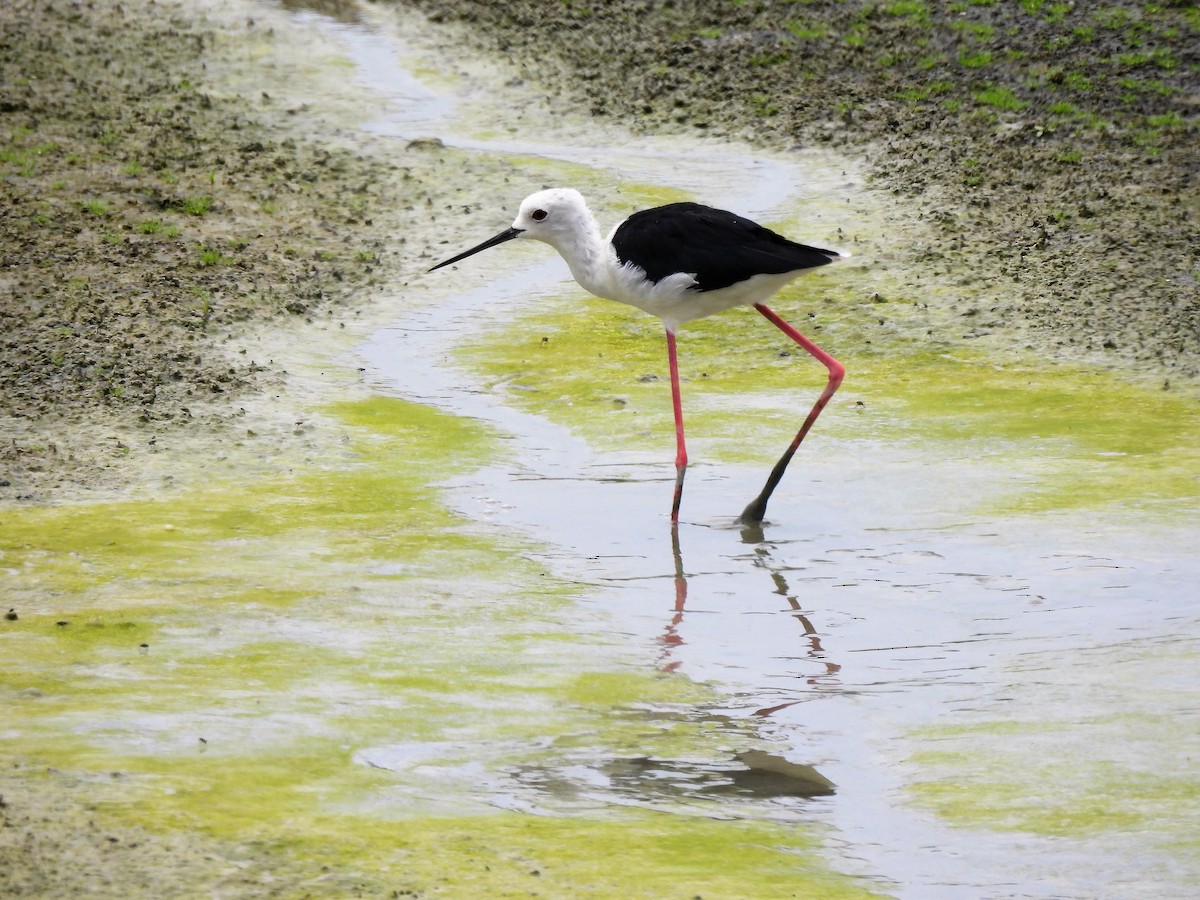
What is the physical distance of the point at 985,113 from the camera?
45.6 feet

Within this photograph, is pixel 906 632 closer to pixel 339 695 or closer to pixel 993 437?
pixel 339 695

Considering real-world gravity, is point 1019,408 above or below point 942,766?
above

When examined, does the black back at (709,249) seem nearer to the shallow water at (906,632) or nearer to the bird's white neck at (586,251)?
the bird's white neck at (586,251)

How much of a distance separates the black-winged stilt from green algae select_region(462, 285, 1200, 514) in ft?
2.85

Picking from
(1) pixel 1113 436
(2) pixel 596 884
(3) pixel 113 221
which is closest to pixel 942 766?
(2) pixel 596 884

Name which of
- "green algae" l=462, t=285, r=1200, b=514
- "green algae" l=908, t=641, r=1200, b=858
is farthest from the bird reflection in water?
"green algae" l=462, t=285, r=1200, b=514

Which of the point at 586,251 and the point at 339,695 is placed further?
the point at 586,251

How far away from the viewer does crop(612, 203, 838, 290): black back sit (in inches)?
283

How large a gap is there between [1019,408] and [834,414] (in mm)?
910

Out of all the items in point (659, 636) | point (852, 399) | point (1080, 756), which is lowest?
point (659, 636)

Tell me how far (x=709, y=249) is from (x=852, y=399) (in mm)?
1920

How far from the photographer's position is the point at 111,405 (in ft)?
27.6

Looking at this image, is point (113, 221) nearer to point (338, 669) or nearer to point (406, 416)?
point (406, 416)

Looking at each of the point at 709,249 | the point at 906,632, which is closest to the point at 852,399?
the point at 709,249
